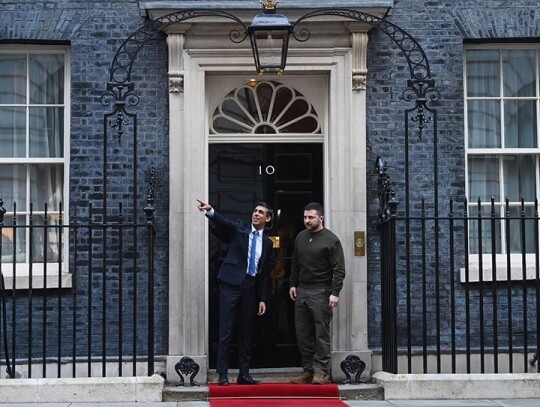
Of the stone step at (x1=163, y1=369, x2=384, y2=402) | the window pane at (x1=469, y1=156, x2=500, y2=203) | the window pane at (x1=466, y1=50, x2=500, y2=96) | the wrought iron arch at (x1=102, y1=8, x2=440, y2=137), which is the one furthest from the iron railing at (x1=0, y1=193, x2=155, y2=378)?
the window pane at (x1=466, y1=50, x2=500, y2=96)

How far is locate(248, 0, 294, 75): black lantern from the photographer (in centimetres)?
977

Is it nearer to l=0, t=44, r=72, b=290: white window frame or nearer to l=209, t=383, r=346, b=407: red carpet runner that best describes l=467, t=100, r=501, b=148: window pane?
l=209, t=383, r=346, b=407: red carpet runner

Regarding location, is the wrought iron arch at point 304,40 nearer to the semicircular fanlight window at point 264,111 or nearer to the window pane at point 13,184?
the semicircular fanlight window at point 264,111

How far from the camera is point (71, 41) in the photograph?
433 inches

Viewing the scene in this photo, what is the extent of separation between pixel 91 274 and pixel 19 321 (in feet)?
3.18

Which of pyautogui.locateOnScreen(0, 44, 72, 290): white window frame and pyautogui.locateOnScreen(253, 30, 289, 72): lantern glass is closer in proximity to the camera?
pyautogui.locateOnScreen(253, 30, 289, 72): lantern glass

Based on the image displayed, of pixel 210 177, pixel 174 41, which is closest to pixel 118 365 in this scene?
pixel 210 177

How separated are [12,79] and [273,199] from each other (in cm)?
300

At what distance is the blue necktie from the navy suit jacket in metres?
0.04

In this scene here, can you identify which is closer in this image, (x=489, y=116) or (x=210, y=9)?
(x=210, y=9)

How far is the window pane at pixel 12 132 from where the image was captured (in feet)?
36.6

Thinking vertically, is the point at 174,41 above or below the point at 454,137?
above

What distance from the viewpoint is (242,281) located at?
1028 centimetres

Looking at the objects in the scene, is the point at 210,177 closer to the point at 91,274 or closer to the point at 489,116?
the point at 91,274
